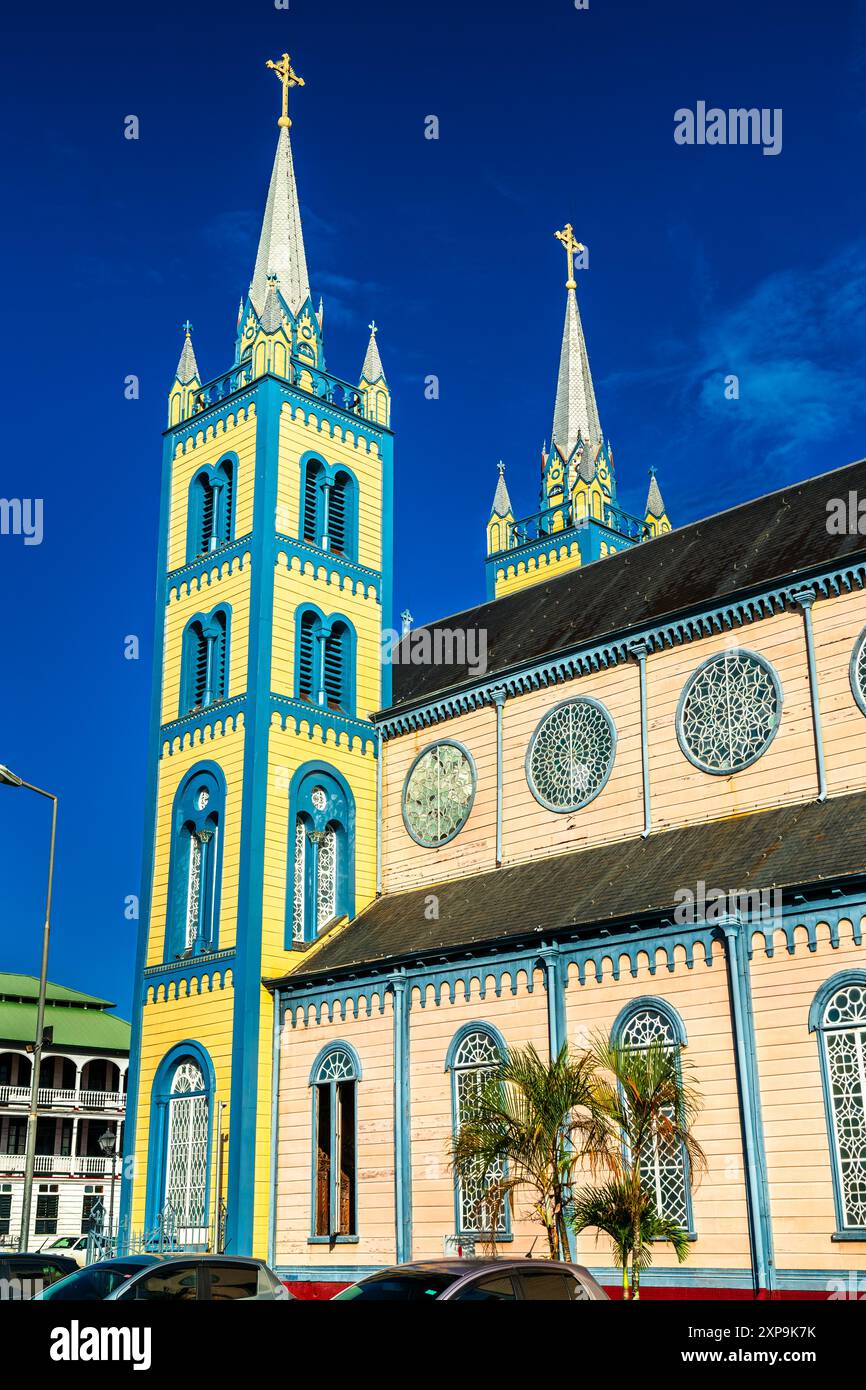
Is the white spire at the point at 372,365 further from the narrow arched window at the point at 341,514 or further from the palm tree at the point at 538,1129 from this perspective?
the palm tree at the point at 538,1129

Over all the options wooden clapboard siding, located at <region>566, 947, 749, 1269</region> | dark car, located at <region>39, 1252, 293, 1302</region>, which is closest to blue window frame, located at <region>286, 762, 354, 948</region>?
wooden clapboard siding, located at <region>566, 947, 749, 1269</region>

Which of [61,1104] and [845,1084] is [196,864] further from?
[61,1104]

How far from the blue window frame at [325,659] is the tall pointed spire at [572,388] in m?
19.6

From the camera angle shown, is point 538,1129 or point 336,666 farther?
point 336,666

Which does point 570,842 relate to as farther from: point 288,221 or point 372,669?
point 288,221

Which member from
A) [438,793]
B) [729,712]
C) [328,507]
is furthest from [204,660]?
[729,712]

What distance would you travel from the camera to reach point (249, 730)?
33.6m

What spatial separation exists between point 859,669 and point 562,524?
88.9 feet

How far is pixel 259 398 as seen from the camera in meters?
36.3

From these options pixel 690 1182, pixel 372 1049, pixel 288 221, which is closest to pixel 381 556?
pixel 288 221

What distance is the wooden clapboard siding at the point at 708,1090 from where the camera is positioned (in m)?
21.6

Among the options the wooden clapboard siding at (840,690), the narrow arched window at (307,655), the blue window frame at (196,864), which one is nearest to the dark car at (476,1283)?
the wooden clapboard siding at (840,690)

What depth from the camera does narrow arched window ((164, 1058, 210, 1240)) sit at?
103 feet
